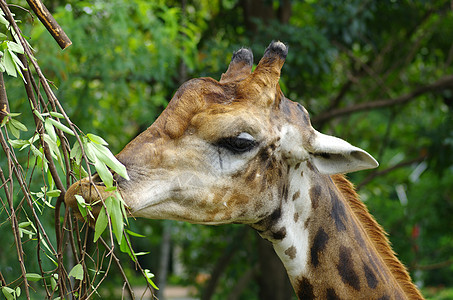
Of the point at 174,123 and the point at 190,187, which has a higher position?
the point at 174,123

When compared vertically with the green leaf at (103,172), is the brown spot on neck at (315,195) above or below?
below

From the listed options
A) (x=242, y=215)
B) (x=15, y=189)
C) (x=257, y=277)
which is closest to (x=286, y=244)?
(x=242, y=215)

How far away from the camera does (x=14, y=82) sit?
4676 millimetres

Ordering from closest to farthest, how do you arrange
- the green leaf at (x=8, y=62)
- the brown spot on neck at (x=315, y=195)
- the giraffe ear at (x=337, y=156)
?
1. the green leaf at (x=8, y=62)
2. the giraffe ear at (x=337, y=156)
3. the brown spot on neck at (x=315, y=195)

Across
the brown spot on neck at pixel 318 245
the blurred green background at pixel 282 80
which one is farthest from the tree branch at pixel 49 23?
the blurred green background at pixel 282 80

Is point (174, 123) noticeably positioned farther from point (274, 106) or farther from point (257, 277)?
point (257, 277)

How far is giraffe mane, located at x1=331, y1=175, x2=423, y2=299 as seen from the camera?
9.48ft

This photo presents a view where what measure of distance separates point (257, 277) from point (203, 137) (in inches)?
252

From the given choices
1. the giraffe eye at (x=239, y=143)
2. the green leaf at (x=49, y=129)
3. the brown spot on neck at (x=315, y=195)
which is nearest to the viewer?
the green leaf at (x=49, y=129)

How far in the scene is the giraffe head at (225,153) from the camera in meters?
2.23

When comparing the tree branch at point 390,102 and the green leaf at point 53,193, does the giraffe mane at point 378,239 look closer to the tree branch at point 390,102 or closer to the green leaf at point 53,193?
the green leaf at point 53,193

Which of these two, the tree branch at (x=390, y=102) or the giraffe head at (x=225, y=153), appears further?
the tree branch at (x=390, y=102)

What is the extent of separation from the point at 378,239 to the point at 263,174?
2.85ft

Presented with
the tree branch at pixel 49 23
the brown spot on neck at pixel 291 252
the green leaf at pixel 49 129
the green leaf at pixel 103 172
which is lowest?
the brown spot on neck at pixel 291 252
